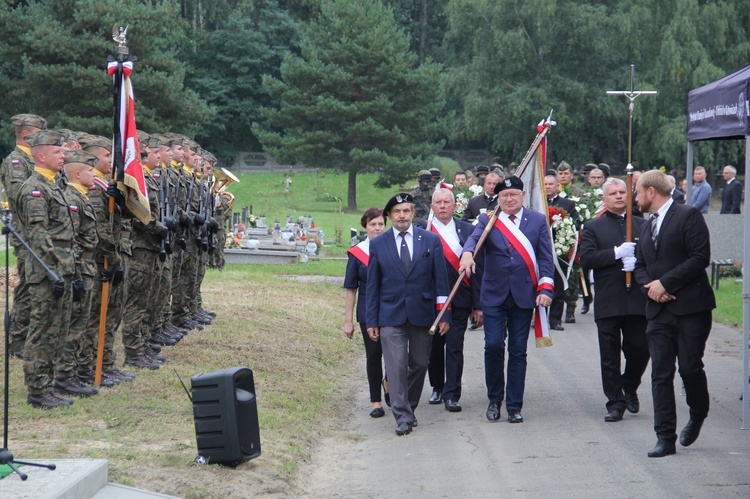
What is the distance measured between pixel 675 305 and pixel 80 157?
540 cm

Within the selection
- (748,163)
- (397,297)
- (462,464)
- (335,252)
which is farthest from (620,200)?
(335,252)

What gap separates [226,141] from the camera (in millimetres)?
67188

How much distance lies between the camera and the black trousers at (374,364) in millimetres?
10102

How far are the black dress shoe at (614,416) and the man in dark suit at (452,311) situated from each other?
4.64ft

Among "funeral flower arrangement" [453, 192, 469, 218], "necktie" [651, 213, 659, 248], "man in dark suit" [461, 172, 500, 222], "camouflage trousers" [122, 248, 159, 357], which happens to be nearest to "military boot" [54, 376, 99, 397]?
"camouflage trousers" [122, 248, 159, 357]

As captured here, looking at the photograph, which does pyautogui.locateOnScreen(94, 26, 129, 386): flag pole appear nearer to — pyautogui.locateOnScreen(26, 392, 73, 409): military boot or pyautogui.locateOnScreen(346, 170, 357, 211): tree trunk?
pyautogui.locateOnScreen(26, 392, 73, 409): military boot

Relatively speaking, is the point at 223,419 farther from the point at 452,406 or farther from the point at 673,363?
the point at 673,363

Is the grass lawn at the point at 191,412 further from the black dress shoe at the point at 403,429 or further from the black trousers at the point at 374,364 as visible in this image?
the black dress shoe at the point at 403,429

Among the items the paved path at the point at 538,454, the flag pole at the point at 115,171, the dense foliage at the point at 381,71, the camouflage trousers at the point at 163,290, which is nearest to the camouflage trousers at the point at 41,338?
the flag pole at the point at 115,171

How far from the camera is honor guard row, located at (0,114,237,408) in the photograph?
29.9 feet

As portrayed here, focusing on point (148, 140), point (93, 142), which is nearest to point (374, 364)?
point (93, 142)

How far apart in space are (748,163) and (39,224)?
6039mm

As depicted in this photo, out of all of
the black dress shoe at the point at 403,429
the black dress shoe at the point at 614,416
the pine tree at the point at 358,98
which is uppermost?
the pine tree at the point at 358,98

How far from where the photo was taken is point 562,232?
15328 millimetres
